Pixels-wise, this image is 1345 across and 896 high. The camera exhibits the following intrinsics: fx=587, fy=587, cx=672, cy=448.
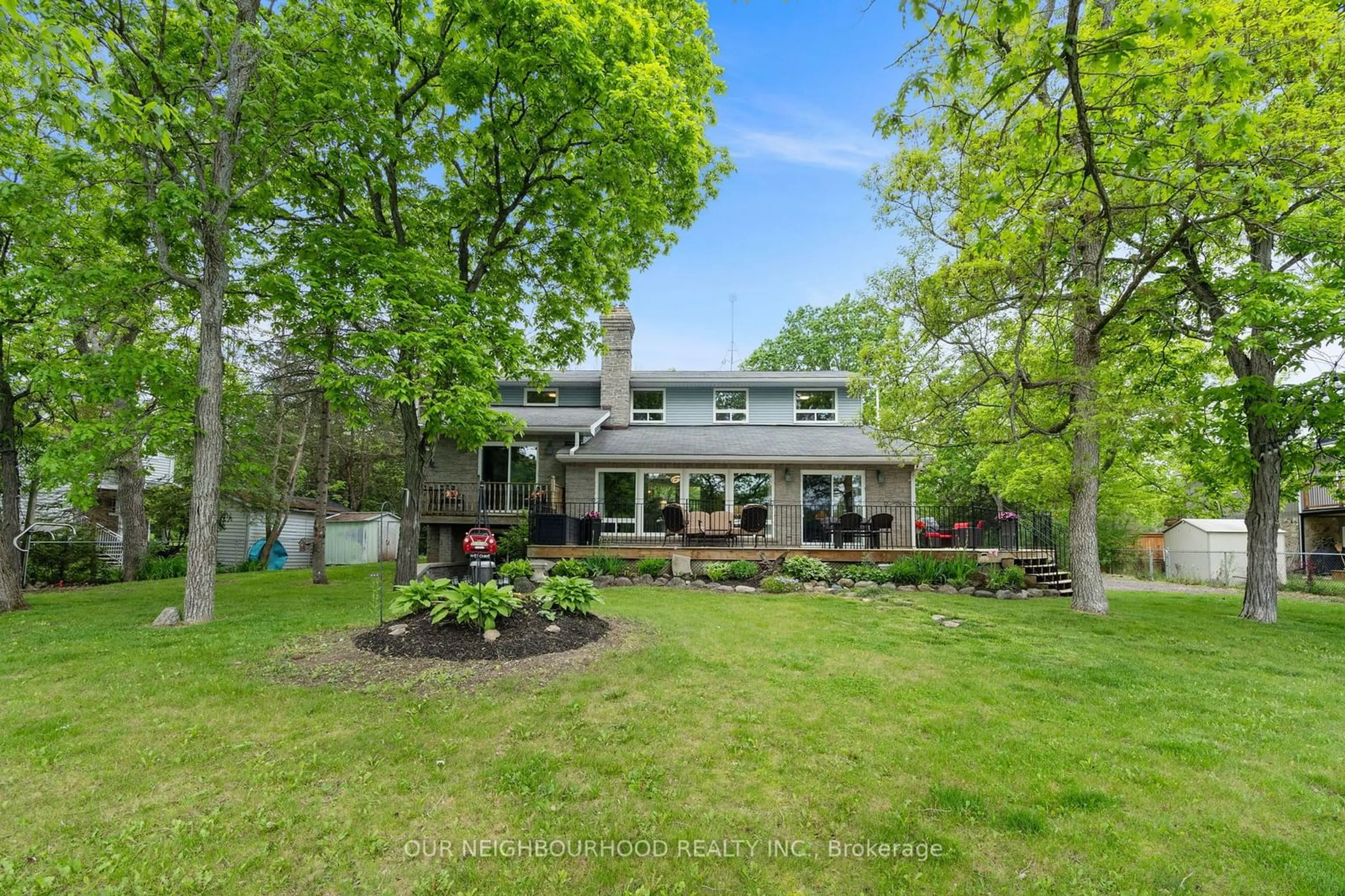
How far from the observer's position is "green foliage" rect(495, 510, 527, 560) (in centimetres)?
1333

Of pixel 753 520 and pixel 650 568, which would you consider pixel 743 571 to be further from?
pixel 650 568

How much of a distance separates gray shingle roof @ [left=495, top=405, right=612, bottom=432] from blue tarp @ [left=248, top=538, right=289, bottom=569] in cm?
1048

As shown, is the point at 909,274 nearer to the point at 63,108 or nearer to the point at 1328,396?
the point at 1328,396

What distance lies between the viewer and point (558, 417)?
16.9m

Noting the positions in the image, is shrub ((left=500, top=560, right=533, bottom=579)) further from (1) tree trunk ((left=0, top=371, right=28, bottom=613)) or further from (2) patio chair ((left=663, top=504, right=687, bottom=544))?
(1) tree trunk ((left=0, top=371, right=28, bottom=613))

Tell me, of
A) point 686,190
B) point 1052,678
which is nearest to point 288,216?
point 686,190

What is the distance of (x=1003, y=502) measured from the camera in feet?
78.1

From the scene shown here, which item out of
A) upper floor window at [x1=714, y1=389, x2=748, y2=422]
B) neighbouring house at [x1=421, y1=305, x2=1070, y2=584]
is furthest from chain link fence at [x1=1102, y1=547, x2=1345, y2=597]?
upper floor window at [x1=714, y1=389, x2=748, y2=422]

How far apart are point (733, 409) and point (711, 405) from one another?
732 mm

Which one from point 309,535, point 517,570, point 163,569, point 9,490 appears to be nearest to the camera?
point 9,490

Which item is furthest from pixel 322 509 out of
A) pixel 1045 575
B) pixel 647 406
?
pixel 1045 575

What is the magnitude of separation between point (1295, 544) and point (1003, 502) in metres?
14.2

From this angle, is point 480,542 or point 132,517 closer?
point 480,542

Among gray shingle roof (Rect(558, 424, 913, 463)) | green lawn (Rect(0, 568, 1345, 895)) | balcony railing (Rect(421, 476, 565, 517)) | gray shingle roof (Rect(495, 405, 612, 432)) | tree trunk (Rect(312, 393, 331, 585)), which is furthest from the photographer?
gray shingle roof (Rect(495, 405, 612, 432))
